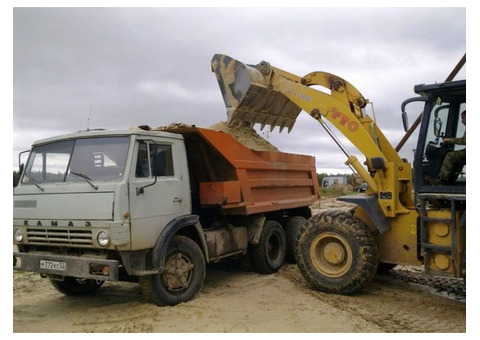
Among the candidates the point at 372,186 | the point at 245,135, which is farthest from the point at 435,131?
the point at 245,135

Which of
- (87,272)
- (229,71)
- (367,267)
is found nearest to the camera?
(87,272)

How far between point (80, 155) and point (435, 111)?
184 inches

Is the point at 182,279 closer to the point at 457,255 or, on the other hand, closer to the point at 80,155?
the point at 80,155

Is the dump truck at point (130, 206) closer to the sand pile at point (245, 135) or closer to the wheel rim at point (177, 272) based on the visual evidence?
the wheel rim at point (177, 272)

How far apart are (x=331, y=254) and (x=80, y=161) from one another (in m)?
3.77

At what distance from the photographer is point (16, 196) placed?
5906 mm

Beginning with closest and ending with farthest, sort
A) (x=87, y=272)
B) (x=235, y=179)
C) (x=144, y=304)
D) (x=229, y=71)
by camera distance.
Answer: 1. (x=87, y=272)
2. (x=144, y=304)
3. (x=235, y=179)
4. (x=229, y=71)

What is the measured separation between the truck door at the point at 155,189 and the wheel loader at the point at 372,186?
195 centimetres

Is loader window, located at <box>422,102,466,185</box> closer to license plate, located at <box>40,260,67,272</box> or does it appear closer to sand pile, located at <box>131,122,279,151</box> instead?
sand pile, located at <box>131,122,279,151</box>

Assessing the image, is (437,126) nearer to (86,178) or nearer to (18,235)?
(86,178)

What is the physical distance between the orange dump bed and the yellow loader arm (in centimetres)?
92

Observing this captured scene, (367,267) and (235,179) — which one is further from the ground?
(235,179)

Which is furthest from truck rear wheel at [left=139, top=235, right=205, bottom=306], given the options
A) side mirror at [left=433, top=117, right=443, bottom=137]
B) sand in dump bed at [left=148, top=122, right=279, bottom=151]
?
side mirror at [left=433, top=117, right=443, bottom=137]

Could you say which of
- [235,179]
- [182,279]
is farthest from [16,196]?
[235,179]
